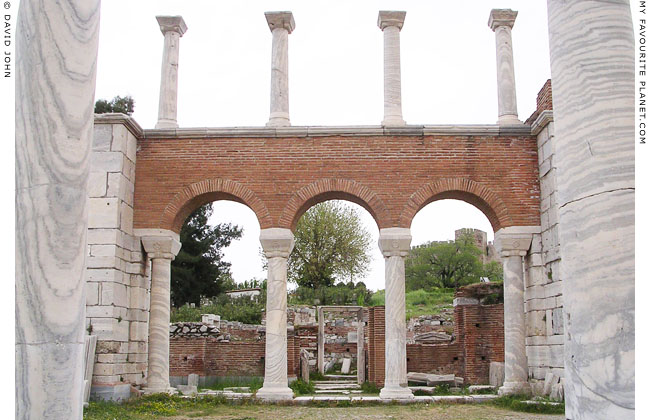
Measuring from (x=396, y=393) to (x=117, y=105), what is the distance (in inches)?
987

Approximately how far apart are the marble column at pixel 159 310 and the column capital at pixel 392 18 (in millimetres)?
6388

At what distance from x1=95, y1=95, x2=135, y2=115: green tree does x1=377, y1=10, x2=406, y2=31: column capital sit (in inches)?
804

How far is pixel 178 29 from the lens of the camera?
46.7 feet

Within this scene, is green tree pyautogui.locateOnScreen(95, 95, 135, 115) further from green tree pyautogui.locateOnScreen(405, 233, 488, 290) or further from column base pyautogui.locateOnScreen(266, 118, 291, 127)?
green tree pyautogui.locateOnScreen(405, 233, 488, 290)

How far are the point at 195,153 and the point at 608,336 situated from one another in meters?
11.0

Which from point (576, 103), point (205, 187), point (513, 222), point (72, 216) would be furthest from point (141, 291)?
point (576, 103)

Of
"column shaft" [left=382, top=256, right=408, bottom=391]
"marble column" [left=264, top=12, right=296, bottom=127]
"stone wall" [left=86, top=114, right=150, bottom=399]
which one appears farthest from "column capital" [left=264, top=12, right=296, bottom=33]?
"column shaft" [left=382, top=256, right=408, bottom=391]

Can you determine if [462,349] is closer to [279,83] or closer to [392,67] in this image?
[392,67]

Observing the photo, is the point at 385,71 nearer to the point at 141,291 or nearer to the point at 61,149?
the point at 141,291

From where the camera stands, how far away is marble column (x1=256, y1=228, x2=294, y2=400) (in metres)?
12.6

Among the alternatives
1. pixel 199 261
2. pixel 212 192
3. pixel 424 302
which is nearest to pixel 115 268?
pixel 212 192

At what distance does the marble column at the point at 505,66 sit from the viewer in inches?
544

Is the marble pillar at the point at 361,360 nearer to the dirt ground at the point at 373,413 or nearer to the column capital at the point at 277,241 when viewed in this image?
the column capital at the point at 277,241

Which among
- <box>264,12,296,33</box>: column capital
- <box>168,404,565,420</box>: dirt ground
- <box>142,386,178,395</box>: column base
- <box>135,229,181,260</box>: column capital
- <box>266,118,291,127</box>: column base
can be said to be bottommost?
<box>168,404,565,420</box>: dirt ground
